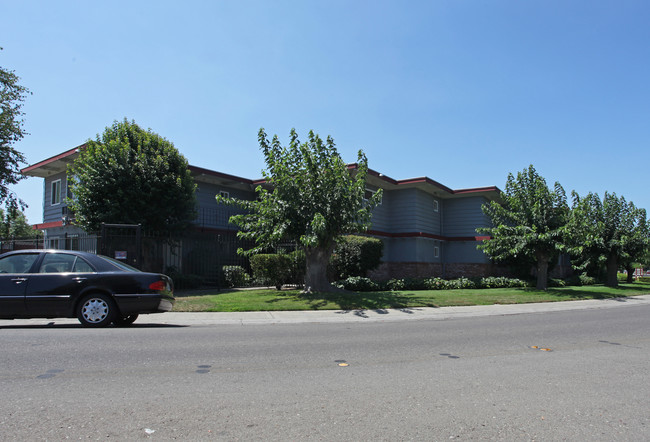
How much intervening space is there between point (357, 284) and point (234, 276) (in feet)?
16.9

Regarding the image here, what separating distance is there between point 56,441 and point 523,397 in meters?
4.24

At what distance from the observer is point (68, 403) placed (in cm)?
422

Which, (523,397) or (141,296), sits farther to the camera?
(141,296)

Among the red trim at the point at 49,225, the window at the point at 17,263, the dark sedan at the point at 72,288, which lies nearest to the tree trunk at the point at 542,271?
the dark sedan at the point at 72,288

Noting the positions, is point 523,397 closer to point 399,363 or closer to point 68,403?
point 399,363

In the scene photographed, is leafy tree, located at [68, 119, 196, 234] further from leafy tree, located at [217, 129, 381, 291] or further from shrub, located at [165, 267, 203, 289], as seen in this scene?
leafy tree, located at [217, 129, 381, 291]

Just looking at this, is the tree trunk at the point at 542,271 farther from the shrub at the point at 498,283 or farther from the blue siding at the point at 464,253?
the blue siding at the point at 464,253

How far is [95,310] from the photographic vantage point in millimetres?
8820

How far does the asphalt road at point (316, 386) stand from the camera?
374 centimetres

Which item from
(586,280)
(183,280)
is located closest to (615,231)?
(586,280)

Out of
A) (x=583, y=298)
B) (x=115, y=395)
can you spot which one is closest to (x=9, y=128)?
(x=115, y=395)

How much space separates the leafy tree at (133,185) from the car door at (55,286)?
830cm

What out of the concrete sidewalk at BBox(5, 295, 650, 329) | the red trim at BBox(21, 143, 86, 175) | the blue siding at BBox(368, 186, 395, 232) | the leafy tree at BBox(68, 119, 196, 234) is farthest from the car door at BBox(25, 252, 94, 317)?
the blue siding at BBox(368, 186, 395, 232)

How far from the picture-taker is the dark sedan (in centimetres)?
857
